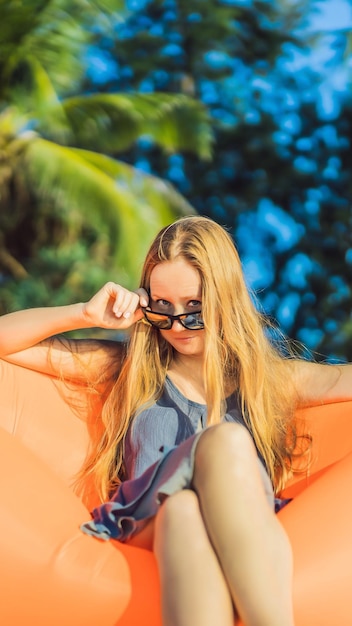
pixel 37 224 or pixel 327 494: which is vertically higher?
pixel 37 224

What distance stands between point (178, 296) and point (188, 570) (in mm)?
668

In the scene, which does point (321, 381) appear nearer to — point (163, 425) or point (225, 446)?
point (163, 425)

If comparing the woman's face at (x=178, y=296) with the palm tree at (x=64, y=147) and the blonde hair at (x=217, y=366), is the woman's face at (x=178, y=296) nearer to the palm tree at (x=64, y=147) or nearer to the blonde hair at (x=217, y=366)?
the blonde hair at (x=217, y=366)

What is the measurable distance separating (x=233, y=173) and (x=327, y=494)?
452cm

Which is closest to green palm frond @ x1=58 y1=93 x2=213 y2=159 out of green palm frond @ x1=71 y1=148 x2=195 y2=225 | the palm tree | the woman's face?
the palm tree

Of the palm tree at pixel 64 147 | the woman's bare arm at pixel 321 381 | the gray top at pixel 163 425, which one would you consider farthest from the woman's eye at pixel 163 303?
the palm tree at pixel 64 147

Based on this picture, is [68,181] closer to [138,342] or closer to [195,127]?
[195,127]

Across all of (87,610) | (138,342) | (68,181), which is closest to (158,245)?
(138,342)

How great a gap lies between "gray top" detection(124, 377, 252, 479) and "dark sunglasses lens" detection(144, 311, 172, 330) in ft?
0.55

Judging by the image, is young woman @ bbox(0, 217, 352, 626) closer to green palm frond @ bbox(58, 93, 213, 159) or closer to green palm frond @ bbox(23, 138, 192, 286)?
green palm frond @ bbox(23, 138, 192, 286)

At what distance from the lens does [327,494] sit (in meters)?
1.46

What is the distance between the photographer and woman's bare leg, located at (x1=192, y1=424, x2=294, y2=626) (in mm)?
1162

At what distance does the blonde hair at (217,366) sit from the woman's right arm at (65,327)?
0.29ft

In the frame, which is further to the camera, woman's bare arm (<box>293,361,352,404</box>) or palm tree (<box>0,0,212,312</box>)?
palm tree (<box>0,0,212,312</box>)
